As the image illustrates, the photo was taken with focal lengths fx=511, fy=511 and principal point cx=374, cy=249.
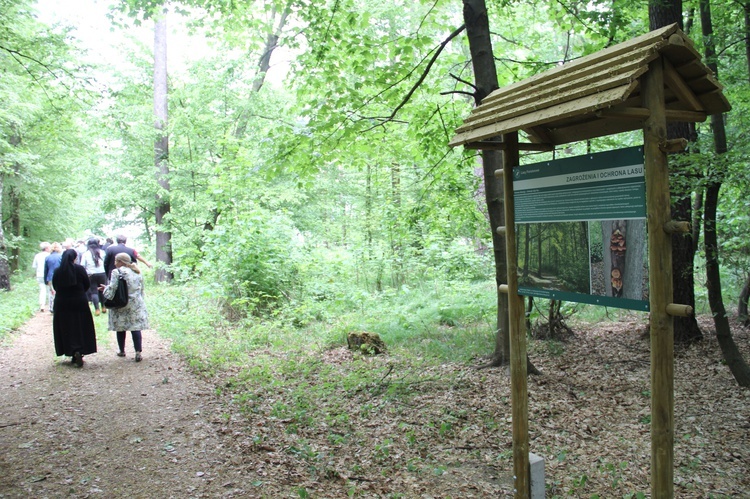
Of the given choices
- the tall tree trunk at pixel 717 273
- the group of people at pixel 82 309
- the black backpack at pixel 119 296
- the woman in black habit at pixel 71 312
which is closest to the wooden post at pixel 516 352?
the tall tree trunk at pixel 717 273

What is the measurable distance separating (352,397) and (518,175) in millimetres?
4161

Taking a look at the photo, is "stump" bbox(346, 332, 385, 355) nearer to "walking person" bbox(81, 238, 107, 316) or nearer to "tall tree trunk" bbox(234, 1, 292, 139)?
Result: "walking person" bbox(81, 238, 107, 316)

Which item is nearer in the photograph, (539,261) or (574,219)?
(574,219)

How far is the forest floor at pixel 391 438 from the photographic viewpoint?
4.45 m

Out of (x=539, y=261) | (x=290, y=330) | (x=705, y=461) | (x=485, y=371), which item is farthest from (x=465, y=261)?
(x=539, y=261)

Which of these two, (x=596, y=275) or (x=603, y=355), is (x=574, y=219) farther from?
(x=603, y=355)

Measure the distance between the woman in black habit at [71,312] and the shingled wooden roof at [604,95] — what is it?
6941 mm

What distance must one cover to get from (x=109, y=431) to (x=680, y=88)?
20.1ft

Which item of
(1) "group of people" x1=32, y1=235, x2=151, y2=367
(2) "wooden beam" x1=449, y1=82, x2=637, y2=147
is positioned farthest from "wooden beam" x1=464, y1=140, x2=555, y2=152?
(1) "group of people" x1=32, y1=235, x2=151, y2=367

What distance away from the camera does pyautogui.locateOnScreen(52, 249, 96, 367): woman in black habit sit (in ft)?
26.6

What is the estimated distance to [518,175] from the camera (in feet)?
12.9

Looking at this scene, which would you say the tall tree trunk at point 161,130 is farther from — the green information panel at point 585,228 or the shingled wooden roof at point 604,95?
the green information panel at point 585,228

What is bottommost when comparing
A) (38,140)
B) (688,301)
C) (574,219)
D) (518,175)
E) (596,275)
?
(688,301)

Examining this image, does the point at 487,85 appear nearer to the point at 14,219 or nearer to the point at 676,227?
the point at 676,227
